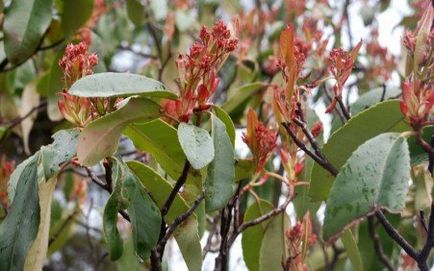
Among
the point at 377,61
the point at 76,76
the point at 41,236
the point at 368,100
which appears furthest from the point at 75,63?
the point at 377,61

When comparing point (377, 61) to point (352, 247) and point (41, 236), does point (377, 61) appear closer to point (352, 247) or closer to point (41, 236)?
point (352, 247)

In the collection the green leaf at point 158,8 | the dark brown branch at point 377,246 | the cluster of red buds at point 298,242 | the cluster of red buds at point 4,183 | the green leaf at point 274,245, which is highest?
the green leaf at point 158,8

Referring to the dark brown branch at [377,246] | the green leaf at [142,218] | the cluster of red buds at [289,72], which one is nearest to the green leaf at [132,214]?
the green leaf at [142,218]

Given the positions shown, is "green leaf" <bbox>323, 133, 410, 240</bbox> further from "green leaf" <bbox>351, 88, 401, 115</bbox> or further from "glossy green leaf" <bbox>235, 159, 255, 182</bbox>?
"green leaf" <bbox>351, 88, 401, 115</bbox>

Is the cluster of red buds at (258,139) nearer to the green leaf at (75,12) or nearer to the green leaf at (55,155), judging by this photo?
the green leaf at (55,155)

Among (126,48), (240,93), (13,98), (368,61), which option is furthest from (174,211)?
(126,48)

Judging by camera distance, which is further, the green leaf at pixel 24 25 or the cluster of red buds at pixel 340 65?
the green leaf at pixel 24 25

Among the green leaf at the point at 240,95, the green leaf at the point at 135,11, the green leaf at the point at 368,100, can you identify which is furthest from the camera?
the green leaf at the point at 135,11
